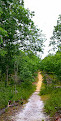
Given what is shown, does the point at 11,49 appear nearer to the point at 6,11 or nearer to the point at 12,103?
the point at 6,11

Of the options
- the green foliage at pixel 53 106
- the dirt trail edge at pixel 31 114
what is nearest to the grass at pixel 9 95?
the dirt trail edge at pixel 31 114

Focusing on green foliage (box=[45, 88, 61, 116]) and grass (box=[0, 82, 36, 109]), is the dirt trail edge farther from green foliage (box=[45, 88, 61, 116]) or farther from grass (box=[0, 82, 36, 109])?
grass (box=[0, 82, 36, 109])

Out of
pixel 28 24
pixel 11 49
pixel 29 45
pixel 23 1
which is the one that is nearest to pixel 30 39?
pixel 29 45

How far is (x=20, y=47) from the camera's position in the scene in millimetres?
13938

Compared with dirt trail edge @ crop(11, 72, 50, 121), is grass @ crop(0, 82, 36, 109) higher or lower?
higher

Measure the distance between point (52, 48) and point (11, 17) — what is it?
9000 mm

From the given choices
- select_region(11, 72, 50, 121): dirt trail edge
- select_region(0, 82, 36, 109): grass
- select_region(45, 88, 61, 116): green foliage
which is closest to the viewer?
select_region(11, 72, 50, 121): dirt trail edge

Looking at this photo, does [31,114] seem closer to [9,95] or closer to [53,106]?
[53,106]

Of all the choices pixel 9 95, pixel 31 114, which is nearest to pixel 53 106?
pixel 31 114

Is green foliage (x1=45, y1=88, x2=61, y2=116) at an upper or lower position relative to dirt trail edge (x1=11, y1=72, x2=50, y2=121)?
upper

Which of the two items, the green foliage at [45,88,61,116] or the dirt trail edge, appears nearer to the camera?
the dirt trail edge

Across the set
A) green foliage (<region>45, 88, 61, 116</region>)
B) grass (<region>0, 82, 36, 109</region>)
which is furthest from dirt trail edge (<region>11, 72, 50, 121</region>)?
grass (<region>0, 82, 36, 109</region>)

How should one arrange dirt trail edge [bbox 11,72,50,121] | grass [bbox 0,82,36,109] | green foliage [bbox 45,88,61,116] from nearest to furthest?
dirt trail edge [bbox 11,72,50,121] → green foliage [bbox 45,88,61,116] → grass [bbox 0,82,36,109]

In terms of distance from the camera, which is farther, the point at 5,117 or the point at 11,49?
the point at 11,49
